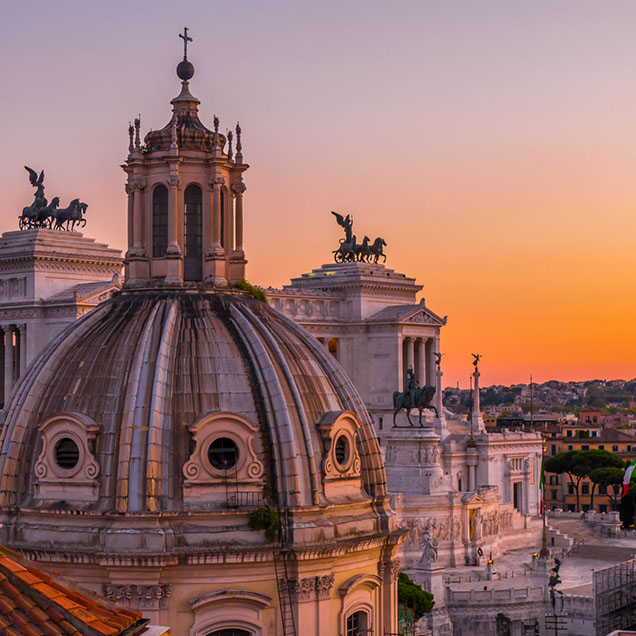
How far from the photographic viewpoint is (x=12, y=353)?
334 feet

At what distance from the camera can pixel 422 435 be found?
74.6 meters

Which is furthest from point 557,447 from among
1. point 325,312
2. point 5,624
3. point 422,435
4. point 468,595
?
point 5,624

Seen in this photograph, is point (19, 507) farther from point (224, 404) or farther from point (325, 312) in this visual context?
point (325, 312)

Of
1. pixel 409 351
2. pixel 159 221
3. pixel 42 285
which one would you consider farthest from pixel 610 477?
pixel 159 221

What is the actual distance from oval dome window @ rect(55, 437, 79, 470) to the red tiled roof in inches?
345

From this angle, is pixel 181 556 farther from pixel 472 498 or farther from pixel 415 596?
pixel 472 498

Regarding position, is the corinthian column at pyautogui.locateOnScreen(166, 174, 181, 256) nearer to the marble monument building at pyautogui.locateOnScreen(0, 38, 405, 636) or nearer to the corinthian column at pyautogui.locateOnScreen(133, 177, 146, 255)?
the marble monument building at pyautogui.locateOnScreen(0, 38, 405, 636)

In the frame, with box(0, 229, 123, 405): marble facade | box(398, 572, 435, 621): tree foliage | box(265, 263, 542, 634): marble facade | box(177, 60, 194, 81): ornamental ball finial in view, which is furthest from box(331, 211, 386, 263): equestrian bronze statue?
box(177, 60, 194, 81): ornamental ball finial

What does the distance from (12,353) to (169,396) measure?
7634cm

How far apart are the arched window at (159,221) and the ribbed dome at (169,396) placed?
3.69ft

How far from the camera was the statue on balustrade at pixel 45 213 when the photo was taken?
334ft

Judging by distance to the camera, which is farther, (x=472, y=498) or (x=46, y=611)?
(x=472, y=498)

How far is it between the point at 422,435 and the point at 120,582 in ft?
160

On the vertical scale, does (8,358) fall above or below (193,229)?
above
